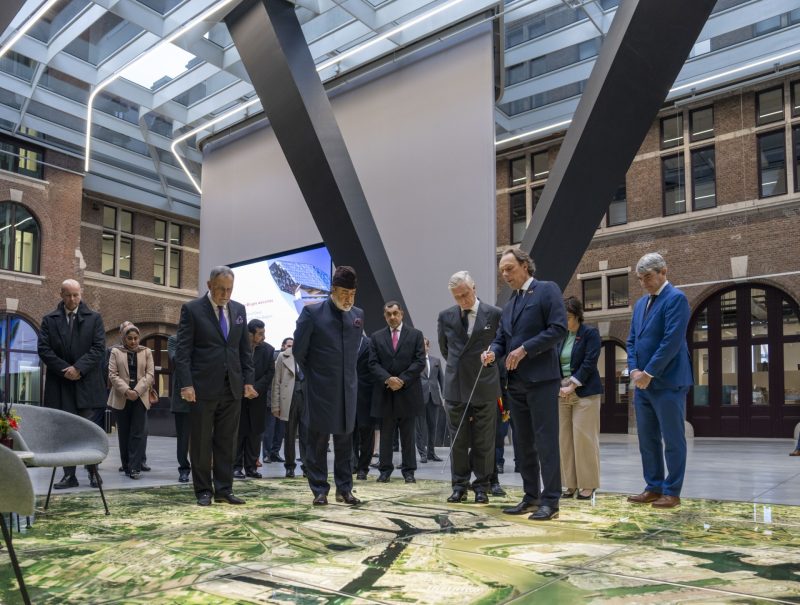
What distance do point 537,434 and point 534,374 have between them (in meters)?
0.36

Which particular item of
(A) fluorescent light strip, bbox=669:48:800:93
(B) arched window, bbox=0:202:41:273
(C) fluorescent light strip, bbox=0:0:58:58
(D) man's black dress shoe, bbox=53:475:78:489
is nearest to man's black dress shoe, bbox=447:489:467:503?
(D) man's black dress shoe, bbox=53:475:78:489

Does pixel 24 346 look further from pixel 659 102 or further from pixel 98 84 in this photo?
pixel 659 102

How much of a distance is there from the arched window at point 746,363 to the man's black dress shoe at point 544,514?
1409cm

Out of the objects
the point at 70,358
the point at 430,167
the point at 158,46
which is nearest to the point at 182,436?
the point at 70,358

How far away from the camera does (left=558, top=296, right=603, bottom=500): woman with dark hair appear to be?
5.18 m

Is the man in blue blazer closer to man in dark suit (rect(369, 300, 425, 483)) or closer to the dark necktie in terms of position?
the dark necktie

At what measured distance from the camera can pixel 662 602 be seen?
2.46 m

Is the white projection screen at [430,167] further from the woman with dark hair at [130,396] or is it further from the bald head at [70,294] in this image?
the bald head at [70,294]

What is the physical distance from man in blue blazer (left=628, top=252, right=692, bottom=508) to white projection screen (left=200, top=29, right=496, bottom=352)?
12.3 feet

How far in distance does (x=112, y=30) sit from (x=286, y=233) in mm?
3858

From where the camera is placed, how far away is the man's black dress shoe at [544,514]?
4.16 meters

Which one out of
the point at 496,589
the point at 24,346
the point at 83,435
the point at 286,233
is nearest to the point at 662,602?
the point at 496,589

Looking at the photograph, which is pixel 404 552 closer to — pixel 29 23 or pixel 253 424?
pixel 253 424

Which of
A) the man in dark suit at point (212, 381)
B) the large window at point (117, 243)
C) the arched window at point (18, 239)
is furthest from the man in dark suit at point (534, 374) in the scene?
the large window at point (117, 243)
